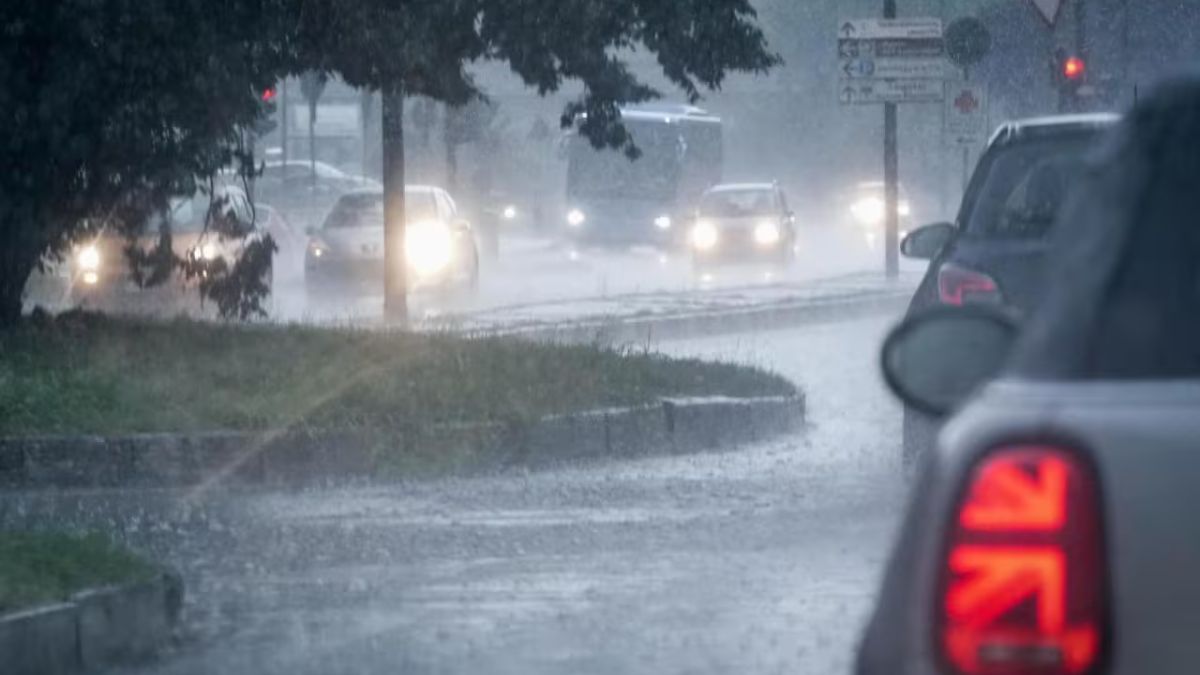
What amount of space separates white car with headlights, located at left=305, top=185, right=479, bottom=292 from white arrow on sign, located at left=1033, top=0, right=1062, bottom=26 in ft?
33.5

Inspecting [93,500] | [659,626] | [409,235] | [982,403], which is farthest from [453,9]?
[409,235]

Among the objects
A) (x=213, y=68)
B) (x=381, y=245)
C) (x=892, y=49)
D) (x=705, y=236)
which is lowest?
(x=381, y=245)

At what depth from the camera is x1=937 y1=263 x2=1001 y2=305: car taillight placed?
400 inches

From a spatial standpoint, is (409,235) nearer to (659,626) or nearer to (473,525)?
(473,525)

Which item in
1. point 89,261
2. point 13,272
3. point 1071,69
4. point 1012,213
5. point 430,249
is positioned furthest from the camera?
point 430,249

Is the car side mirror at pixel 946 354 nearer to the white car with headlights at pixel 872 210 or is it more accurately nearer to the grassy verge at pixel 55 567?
the grassy verge at pixel 55 567

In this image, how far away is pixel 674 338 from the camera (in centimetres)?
2430

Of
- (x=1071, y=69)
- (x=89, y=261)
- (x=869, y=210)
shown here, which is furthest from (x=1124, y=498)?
(x=869, y=210)

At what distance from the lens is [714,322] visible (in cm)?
2570

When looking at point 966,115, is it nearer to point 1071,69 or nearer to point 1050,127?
point 1071,69

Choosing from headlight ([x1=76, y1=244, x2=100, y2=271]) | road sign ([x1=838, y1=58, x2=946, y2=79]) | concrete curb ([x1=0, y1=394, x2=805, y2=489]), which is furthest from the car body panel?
road sign ([x1=838, y1=58, x2=946, y2=79])

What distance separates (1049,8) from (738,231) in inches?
748

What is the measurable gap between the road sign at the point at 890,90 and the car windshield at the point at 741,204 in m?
11.4

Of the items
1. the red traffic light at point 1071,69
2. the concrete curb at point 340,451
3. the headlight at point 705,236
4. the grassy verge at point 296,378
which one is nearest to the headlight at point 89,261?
the grassy verge at point 296,378
